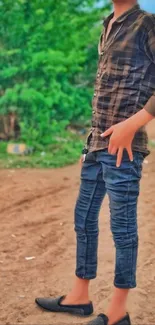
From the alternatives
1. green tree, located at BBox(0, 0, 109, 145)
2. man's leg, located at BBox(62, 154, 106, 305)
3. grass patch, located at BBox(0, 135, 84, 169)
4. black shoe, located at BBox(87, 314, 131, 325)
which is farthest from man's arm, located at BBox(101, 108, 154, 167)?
green tree, located at BBox(0, 0, 109, 145)

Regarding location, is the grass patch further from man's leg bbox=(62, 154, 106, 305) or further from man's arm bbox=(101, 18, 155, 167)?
man's arm bbox=(101, 18, 155, 167)

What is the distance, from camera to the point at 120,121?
2604mm

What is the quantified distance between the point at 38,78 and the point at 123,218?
5.30m

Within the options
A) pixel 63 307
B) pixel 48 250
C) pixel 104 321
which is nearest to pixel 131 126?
pixel 104 321

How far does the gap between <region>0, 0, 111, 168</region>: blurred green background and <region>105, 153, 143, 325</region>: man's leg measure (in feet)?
14.1

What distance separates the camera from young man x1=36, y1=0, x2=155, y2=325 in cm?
252

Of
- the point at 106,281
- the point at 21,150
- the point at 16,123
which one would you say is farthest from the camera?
the point at 16,123

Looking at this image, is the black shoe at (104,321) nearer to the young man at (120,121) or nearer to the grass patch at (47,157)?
the young man at (120,121)

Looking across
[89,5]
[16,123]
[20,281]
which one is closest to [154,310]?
[20,281]

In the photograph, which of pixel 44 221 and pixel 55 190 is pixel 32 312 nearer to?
pixel 44 221

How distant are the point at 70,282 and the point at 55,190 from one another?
2367mm

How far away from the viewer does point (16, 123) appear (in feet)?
26.7

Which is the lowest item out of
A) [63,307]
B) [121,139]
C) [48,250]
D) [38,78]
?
[48,250]

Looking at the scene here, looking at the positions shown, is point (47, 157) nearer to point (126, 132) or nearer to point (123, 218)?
point (123, 218)
